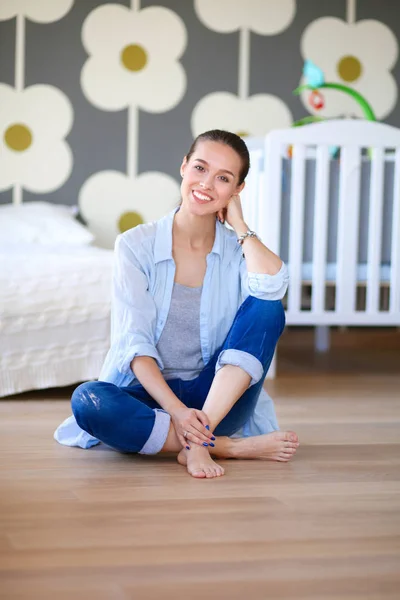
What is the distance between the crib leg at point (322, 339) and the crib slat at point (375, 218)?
0.86 meters

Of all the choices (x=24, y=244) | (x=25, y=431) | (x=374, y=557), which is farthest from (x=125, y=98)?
(x=374, y=557)

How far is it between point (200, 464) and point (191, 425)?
0.07 metres

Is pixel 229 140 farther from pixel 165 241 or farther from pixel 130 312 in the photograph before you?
pixel 130 312

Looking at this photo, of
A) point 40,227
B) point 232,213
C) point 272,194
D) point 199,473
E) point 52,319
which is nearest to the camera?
point 199,473

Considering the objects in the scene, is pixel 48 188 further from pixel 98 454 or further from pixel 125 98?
pixel 98 454

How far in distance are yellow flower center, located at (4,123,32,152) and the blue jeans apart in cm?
227

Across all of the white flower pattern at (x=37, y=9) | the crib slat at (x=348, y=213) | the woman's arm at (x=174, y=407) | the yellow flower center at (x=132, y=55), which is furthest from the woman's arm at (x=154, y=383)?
the white flower pattern at (x=37, y=9)

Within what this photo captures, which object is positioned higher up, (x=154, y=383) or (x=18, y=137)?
(x=18, y=137)

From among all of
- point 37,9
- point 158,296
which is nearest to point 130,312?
point 158,296

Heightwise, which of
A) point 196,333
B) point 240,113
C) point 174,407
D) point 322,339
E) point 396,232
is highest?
point 240,113

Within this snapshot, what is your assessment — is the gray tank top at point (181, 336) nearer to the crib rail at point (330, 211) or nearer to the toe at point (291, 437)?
the toe at point (291, 437)

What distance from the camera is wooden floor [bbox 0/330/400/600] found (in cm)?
98

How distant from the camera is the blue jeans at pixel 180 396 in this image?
154 centimetres

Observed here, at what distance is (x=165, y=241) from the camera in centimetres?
170
